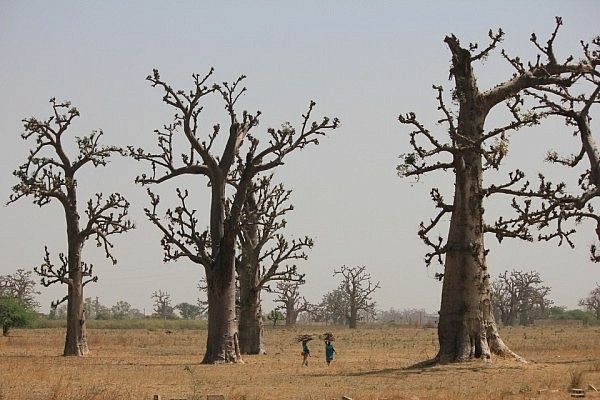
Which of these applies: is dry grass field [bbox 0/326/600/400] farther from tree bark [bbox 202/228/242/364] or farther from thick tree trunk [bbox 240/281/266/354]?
thick tree trunk [bbox 240/281/266/354]

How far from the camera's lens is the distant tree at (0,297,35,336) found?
196 ft

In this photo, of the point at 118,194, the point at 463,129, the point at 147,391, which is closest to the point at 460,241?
the point at 463,129

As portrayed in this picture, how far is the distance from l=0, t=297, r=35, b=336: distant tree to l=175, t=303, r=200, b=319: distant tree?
341ft

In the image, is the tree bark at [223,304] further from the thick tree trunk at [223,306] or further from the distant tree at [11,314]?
the distant tree at [11,314]

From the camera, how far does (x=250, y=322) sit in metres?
39.4

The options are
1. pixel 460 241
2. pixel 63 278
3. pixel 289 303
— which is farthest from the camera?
pixel 289 303

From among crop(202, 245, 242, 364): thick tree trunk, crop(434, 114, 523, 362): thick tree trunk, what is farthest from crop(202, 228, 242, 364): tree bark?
crop(434, 114, 523, 362): thick tree trunk

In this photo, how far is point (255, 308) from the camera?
39.7m

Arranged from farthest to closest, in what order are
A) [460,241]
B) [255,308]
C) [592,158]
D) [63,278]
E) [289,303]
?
[289,303]
[255,308]
[63,278]
[592,158]
[460,241]

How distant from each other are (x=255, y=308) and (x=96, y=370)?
15.0 metres

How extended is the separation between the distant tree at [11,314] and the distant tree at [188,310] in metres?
104

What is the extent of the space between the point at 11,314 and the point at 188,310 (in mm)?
110623

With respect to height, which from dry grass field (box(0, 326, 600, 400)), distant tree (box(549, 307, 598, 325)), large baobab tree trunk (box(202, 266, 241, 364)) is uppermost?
distant tree (box(549, 307, 598, 325))

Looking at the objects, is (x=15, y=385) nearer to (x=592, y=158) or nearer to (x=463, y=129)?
(x=463, y=129)
